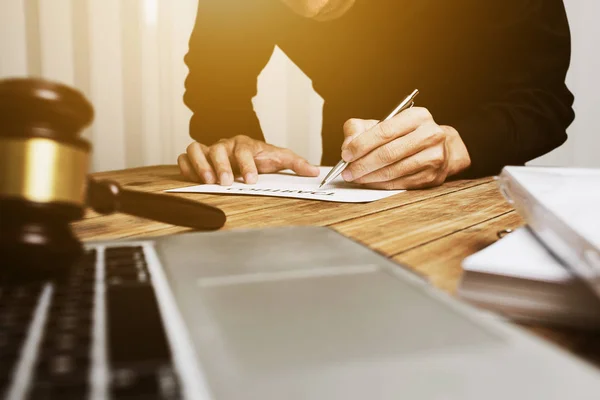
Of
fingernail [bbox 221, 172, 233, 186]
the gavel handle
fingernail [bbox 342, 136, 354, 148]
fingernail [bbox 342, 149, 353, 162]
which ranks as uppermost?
fingernail [bbox 342, 136, 354, 148]

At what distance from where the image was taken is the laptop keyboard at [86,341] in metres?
0.18

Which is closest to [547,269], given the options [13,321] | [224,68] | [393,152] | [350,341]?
[350,341]

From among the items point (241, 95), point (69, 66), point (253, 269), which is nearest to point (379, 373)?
point (253, 269)

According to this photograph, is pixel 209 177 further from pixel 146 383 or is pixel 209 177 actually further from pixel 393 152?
pixel 146 383

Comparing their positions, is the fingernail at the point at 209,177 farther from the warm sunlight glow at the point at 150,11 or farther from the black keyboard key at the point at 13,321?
the warm sunlight glow at the point at 150,11

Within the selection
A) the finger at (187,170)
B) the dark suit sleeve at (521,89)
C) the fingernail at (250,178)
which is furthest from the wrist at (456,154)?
the finger at (187,170)

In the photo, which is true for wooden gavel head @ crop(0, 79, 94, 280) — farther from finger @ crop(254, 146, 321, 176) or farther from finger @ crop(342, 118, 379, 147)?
finger @ crop(254, 146, 321, 176)

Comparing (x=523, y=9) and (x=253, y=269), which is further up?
(x=523, y=9)

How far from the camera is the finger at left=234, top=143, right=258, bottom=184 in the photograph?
940mm

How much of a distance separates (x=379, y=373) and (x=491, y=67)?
1327 mm

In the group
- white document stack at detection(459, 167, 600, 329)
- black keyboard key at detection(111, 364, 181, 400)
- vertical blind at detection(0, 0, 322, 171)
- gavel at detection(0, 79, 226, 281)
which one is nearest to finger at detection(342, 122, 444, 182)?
white document stack at detection(459, 167, 600, 329)

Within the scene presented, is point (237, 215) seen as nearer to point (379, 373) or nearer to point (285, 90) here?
point (379, 373)

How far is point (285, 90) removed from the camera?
231 cm

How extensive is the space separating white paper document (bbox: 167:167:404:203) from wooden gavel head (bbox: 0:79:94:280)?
1.55 ft
